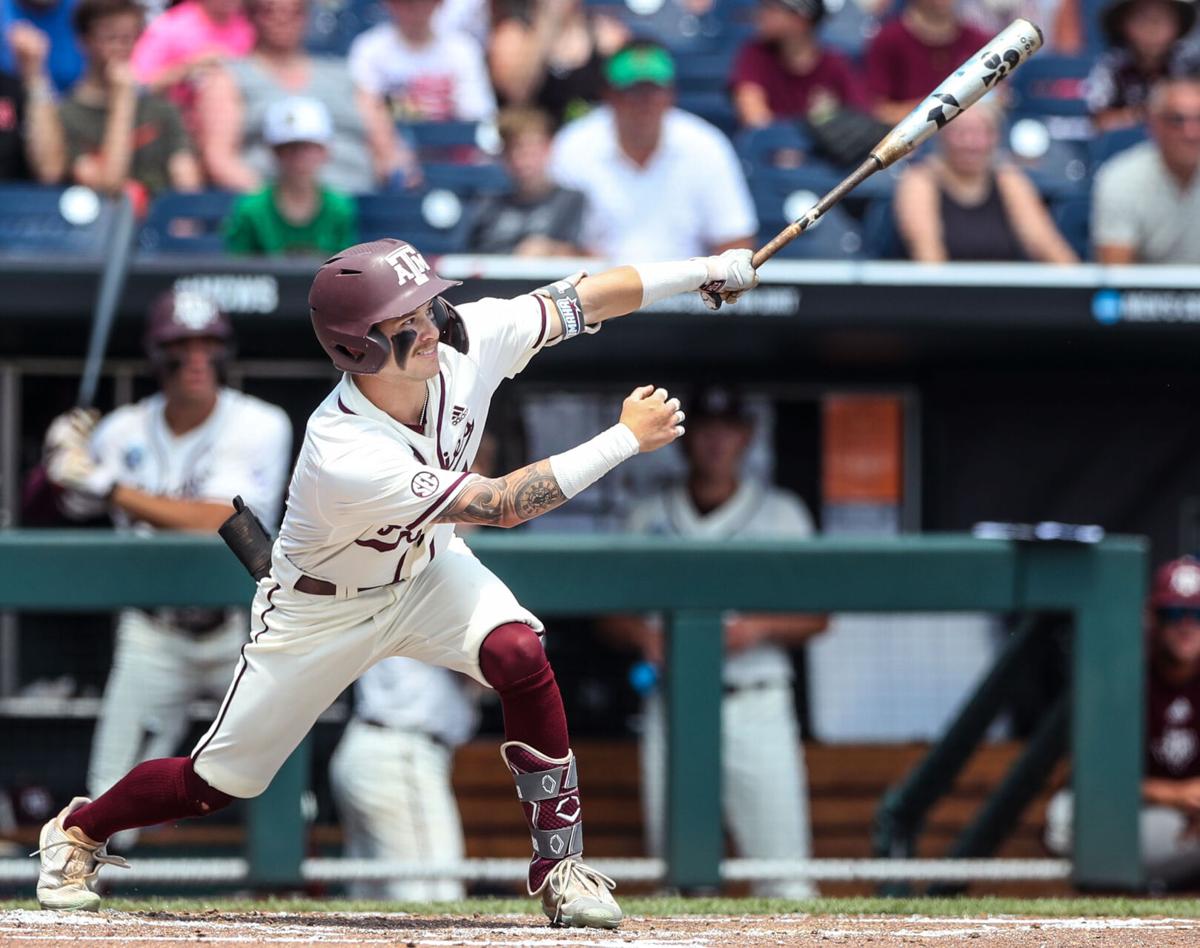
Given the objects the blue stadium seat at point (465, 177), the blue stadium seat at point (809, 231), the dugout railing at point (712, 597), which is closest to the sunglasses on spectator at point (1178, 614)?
the dugout railing at point (712, 597)

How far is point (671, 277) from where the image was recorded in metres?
4.04

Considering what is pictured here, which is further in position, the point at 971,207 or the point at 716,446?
the point at 971,207

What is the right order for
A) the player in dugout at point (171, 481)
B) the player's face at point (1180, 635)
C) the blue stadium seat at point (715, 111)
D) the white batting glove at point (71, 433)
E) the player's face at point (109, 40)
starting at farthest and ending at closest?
1. the blue stadium seat at point (715, 111)
2. the player's face at point (109, 40)
3. the player's face at point (1180, 635)
4. the white batting glove at point (71, 433)
5. the player in dugout at point (171, 481)

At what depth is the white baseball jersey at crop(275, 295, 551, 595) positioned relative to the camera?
3.57 meters

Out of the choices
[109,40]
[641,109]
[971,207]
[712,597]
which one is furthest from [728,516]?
[109,40]

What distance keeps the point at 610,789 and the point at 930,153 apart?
2.77m

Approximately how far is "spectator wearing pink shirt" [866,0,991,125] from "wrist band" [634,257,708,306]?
373cm

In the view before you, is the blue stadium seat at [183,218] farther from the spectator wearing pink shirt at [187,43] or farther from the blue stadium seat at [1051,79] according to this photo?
the blue stadium seat at [1051,79]

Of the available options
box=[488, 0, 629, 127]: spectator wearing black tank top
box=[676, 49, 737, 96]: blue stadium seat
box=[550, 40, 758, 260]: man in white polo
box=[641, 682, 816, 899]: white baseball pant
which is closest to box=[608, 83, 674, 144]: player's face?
box=[550, 40, 758, 260]: man in white polo

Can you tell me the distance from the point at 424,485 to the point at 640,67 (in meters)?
3.36

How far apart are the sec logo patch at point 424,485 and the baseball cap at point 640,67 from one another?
10.9 ft

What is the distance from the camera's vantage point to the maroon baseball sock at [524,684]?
3762mm

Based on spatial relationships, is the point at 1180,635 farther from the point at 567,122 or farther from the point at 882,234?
the point at 567,122

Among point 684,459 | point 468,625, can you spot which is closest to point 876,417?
point 684,459
